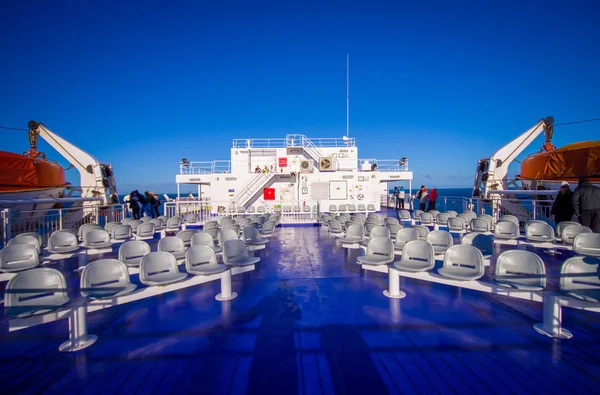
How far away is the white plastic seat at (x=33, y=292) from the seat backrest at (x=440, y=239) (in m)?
5.95

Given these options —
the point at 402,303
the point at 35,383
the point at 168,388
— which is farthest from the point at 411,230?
the point at 35,383

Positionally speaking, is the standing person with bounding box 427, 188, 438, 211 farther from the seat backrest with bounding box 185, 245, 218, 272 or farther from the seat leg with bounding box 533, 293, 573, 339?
the seat backrest with bounding box 185, 245, 218, 272

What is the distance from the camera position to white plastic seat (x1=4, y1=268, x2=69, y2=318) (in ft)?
9.81

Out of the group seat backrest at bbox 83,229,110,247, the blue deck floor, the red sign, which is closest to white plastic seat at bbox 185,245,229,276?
the blue deck floor

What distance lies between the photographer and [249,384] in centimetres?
264

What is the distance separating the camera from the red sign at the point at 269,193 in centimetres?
1894

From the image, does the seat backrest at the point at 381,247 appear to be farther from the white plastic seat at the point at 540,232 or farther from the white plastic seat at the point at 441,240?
the white plastic seat at the point at 540,232

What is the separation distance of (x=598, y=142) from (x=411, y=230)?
1178 centimetres

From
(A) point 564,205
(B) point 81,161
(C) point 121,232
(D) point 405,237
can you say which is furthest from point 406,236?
(B) point 81,161

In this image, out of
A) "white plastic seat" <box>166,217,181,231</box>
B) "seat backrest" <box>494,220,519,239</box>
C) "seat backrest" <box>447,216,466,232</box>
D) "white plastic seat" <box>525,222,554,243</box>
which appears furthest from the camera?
"white plastic seat" <box>166,217,181,231</box>

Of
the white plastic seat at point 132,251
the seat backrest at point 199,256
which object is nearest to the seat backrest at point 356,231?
the seat backrest at point 199,256

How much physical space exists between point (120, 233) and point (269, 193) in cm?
1184

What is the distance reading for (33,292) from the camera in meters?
3.14

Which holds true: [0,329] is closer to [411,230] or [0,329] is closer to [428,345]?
[428,345]
